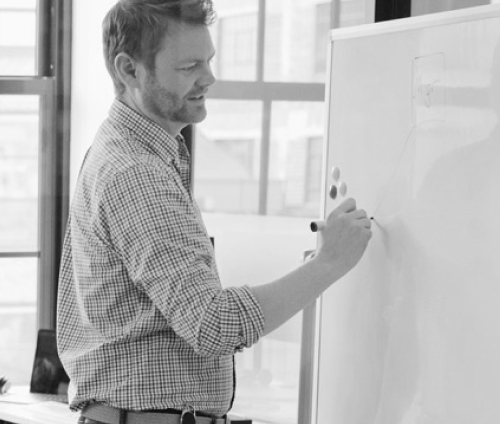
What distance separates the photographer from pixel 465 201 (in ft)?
5.17

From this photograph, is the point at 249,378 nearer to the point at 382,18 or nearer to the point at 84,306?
the point at 382,18

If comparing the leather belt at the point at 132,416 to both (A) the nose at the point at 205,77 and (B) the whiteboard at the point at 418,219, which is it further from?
(A) the nose at the point at 205,77

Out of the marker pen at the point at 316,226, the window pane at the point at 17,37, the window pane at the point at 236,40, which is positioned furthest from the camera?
the window pane at the point at 17,37

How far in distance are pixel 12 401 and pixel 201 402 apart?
1780 mm

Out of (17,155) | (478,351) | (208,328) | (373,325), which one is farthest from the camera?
(17,155)

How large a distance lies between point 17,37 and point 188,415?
248 centimetres

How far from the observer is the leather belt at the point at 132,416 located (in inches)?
62.0

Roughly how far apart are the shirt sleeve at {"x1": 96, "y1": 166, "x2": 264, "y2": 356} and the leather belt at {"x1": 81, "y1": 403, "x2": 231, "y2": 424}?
0.17 m

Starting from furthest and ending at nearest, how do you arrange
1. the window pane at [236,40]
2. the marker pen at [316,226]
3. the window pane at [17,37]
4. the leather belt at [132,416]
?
1. the window pane at [17,37]
2. the window pane at [236,40]
3. the marker pen at [316,226]
4. the leather belt at [132,416]

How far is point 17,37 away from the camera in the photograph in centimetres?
368

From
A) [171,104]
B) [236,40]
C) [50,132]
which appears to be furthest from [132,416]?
[50,132]

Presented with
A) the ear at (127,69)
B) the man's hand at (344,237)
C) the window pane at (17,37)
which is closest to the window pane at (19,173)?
the window pane at (17,37)

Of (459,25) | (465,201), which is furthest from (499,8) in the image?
(465,201)

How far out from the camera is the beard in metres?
1.61
